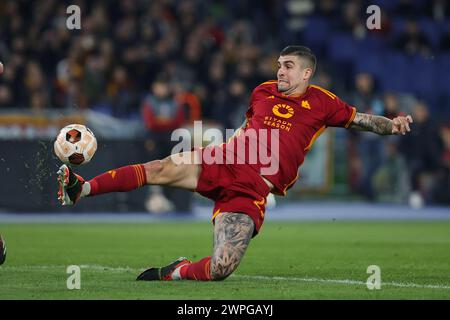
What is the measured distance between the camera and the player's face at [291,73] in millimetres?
9586

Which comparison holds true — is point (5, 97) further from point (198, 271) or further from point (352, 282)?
point (352, 282)

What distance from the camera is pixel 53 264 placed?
10.8m

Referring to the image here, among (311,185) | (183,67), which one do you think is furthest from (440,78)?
(183,67)

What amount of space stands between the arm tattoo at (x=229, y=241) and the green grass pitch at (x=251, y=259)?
0.47 feet

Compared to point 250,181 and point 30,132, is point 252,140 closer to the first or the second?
point 250,181

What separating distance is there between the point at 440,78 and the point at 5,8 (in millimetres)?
9666

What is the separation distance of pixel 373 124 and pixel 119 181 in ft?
7.86

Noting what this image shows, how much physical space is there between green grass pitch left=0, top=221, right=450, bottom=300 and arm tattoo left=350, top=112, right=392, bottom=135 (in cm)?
130

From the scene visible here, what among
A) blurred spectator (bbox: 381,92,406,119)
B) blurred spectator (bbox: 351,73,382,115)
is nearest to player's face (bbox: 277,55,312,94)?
blurred spectator (bbox: 381,92,406,119)

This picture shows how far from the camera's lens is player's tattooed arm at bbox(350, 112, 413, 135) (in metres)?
9.48

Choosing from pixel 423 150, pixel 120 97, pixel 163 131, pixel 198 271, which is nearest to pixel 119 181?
pixel 198 271

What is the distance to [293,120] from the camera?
31.2 feet

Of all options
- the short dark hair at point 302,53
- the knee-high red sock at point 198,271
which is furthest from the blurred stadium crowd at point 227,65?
the knee-high red sock at point 198,271

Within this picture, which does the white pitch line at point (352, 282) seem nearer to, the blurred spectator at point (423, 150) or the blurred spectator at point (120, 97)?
the blurred spectator at point (120, 97)
